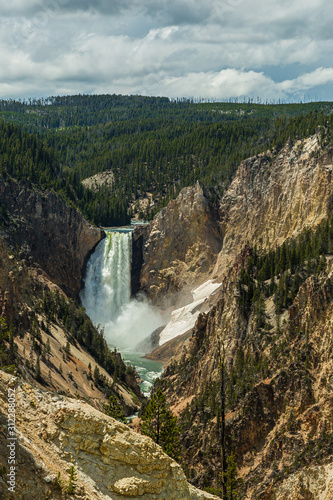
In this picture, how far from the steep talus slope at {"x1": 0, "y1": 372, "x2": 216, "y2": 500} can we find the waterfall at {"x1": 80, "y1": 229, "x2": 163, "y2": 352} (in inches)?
3546

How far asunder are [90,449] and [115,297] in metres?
103

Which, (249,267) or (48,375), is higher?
(249,267)

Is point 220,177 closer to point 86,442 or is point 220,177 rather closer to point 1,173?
point 1,173

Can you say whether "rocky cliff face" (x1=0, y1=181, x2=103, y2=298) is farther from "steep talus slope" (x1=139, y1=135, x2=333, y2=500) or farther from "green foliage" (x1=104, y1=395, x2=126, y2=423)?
"green foliage" (x1=104, y1=395, x2=126, y2=423)

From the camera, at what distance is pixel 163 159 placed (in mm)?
183875

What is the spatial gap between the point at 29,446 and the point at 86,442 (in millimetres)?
2546

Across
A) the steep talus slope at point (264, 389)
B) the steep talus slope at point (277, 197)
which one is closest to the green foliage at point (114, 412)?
the steep talus slope at point (264, 389)

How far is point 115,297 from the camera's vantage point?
122312mm

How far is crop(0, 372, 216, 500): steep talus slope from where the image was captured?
18734mm

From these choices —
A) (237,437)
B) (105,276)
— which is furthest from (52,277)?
(237,437)

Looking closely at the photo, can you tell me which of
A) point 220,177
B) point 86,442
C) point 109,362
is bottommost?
point 109,362

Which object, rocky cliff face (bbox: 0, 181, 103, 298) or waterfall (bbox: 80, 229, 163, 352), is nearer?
rocky cliff face (bbox: 0, 181, 103, 298)

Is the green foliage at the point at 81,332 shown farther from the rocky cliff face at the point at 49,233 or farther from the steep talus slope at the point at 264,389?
the rocky cliff face at the point at 49,233

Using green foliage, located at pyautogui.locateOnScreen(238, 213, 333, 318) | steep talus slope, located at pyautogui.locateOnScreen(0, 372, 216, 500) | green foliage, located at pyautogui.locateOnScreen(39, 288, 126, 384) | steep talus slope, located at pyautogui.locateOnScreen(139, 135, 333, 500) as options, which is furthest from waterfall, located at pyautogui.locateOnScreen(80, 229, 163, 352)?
steep talus slope, located at pyautogui.locateOnScreen(0, 372, 216, 500)
